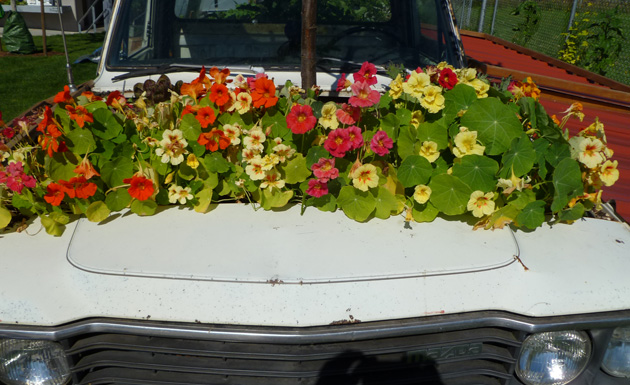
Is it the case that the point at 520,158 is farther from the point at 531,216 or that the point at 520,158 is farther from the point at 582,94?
the point at 582,94

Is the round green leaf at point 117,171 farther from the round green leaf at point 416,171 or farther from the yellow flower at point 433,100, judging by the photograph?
the yellow flower at point 433,100

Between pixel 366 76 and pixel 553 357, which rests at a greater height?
pixel 366 76

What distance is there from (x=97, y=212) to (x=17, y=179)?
0.29 m

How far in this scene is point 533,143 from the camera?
2.02 metres

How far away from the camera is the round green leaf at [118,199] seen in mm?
1984

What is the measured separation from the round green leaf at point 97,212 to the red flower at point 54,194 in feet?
0.33

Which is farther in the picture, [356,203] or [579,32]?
[579,32]

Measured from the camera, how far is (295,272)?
65.2 inches

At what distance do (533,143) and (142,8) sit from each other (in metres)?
2.32

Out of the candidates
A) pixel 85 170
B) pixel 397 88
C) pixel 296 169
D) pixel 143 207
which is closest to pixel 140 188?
pixel 143 207

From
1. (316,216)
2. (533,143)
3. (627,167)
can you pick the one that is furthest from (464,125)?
(627,167)

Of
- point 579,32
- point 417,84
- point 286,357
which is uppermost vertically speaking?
point 417,84

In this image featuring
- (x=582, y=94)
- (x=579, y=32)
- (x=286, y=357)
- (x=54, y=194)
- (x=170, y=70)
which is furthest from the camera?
(x=579, y=32)

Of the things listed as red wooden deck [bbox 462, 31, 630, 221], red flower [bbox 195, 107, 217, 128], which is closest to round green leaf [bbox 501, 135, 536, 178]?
red wooden deck [bbox 462, 31, 630, 221]
